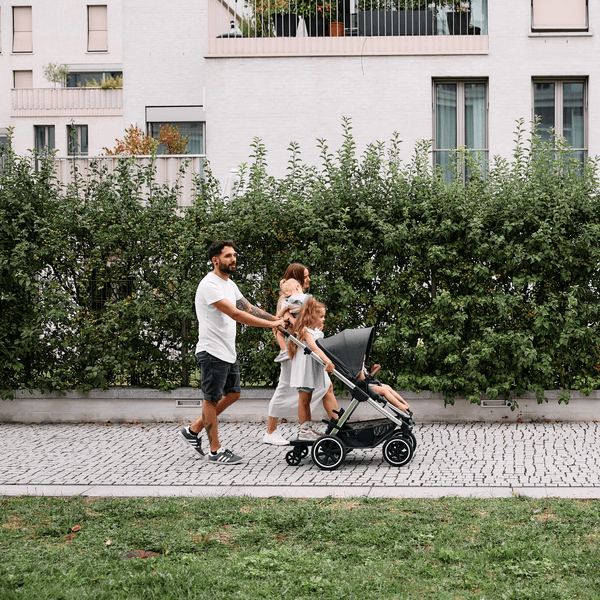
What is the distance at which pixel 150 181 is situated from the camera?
10258 millimetres

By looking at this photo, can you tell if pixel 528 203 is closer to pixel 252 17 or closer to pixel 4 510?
pixel 4 510

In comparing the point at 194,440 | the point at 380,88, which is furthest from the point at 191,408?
the point at 380,88

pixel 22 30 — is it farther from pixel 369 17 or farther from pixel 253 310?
pixel 253 310

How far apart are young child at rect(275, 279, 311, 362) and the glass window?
1274cm

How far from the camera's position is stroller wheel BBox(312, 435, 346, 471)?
7.26m

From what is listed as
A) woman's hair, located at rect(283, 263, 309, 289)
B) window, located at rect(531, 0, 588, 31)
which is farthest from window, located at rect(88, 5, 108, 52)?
woman's hair, located at rect(283, 263, 309, 289)

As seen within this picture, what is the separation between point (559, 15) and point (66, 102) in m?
24.1

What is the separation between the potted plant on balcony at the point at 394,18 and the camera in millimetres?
16062

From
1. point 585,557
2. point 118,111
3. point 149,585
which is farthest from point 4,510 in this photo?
point 118,111

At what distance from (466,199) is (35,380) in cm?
620

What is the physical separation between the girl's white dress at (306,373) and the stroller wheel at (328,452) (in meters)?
0.89

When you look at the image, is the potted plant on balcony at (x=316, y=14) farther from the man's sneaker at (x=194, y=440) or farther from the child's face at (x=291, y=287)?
the man's sneaker at (x=194, y=440)

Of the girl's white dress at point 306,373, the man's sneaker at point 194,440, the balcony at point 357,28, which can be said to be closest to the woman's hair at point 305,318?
the girl's white dress at point 306,373

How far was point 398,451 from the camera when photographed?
738 cm
